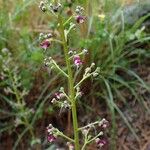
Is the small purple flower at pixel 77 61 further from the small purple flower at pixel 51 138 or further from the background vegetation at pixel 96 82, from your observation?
the background vegetation at pixel 96 82

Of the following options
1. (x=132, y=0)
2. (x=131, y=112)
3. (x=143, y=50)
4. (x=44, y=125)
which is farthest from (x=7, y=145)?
(x=132, y=0)

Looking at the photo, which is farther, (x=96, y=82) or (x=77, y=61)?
(x=96, y=82)

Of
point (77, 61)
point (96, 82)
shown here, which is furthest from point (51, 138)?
point (96, 82)

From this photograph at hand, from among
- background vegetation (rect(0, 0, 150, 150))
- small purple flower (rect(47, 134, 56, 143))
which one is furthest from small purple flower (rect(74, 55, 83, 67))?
background vegetation (rect(0, 0, 150, 150))

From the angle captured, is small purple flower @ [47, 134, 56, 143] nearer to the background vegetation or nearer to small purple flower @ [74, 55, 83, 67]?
small purple flower @ [74, 55, 83, 67]

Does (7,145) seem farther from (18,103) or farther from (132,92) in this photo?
(132,92)

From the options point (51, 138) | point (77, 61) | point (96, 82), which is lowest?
point (51, 138)

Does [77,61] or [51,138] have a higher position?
[77,61]

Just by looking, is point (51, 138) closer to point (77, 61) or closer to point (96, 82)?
point (77, 61)
